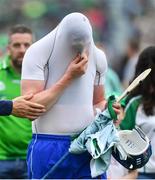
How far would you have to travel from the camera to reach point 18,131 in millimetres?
7777

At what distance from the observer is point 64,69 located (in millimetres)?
6098

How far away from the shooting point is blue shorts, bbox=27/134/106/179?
241 inches

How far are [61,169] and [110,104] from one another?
578 mm

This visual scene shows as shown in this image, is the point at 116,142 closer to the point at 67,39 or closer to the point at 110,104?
the point at 110,104

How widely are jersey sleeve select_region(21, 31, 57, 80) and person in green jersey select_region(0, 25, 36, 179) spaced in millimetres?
1727

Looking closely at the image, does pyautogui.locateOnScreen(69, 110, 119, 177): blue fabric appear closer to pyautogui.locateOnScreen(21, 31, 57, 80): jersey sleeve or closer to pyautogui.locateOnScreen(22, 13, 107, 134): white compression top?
pyautogui.locateOnScreen(22, 13, 107, 134): white compression top

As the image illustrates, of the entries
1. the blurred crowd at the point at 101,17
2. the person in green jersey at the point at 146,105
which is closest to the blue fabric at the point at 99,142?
the person in green jersey at the point at 146,105

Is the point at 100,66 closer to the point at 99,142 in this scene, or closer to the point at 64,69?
the point at 64,69

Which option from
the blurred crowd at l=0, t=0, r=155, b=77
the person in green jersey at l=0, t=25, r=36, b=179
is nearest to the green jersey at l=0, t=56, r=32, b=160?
the person in green jersey at l=0, t=25, r=36, b=179

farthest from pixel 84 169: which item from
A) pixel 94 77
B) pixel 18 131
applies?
pixel 18 131

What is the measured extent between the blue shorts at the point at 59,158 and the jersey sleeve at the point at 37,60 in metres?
0.45

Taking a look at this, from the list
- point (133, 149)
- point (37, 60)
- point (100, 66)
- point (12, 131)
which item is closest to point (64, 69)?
point (37, 60)

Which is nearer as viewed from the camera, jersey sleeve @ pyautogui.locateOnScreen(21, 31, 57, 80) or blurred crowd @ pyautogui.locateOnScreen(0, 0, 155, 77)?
jersey sleeve @ pyautogui.locateOnScreen(21, 31, 57, 80)

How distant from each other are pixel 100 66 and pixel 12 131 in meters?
1.71
